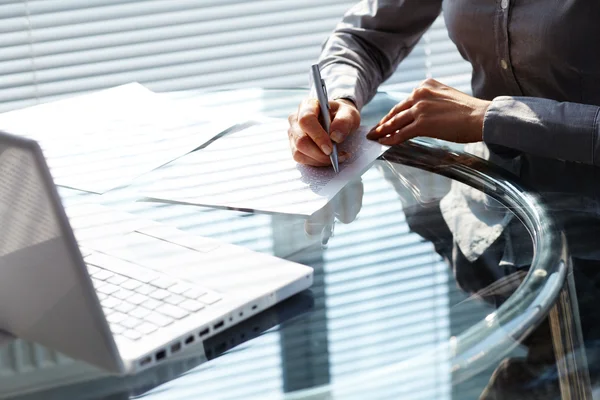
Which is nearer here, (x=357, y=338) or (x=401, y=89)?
(x=357, y=338)

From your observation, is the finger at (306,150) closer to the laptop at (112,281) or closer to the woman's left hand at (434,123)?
the woman's left hand at (434,123)

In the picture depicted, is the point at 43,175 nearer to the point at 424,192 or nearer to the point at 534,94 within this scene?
the point at 424,192

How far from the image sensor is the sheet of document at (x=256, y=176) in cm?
109

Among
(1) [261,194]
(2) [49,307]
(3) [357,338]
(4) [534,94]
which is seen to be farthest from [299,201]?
(4) [534,94]

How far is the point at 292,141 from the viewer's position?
123 cm

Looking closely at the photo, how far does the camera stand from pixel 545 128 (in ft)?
3.93

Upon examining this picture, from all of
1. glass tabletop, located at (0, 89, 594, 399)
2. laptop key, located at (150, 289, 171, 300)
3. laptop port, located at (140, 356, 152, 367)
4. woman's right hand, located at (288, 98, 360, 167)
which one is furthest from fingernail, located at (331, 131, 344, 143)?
laptop port, located at (140, 356, 152, 367)

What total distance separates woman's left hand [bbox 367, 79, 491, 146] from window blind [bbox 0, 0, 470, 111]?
152cm

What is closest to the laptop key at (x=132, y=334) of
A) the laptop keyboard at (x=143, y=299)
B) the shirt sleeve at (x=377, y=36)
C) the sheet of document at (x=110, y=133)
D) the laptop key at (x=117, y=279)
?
the laptop keyboard at (x=143, y=299)

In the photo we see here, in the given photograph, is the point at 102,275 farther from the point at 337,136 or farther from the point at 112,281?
the point at 337,136

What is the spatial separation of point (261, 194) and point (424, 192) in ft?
0.69

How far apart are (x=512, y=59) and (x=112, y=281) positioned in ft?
2.64

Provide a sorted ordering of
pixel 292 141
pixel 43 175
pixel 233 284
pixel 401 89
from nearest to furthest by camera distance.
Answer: pixel 43 175 < pixel 233 284 < pixel 292 141 < pixel 401 89

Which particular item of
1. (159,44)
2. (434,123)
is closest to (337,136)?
(434,123)
